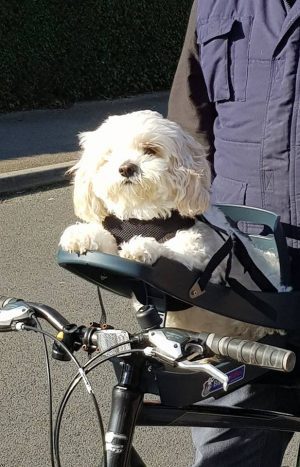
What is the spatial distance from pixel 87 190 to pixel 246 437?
2.70 feet

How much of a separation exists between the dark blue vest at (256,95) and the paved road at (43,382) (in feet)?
6.01

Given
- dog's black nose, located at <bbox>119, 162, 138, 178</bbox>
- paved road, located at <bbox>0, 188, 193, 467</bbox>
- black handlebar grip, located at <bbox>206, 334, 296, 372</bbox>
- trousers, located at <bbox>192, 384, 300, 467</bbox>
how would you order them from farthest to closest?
paved road, located at <bbox>0, 188, 193, 467</bbox>
trousers, located at <bbox>192, 384, 300, 467</bbox>
dog's black nose, located at <bbox>119, 162, 138, 178</bbox>
black handlebar grip, located at <bbox>206, 334, 296, 372</bbox>

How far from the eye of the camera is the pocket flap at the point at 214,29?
87.1 inches

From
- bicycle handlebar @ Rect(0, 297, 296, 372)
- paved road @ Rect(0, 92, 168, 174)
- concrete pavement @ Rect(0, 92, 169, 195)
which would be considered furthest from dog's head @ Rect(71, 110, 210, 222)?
paved road @ Rect(0, 92, 168, 174)

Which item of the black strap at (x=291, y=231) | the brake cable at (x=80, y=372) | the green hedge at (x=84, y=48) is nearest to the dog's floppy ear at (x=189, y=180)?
the black strap at (x=291, y=231)

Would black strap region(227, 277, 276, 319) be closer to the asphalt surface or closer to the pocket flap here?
the pocket flap

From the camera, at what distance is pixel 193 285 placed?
1739 mm

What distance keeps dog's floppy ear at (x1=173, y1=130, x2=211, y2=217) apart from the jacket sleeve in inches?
10.2

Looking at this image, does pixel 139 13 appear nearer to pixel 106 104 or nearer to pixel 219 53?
pixel 106 104

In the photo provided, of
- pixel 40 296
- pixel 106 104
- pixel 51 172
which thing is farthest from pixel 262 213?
pixel 106 104

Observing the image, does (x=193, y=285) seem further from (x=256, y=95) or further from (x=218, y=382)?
(x=256, y=95)

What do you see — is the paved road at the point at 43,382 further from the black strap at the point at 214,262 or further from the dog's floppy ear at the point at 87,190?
the black strap at the point at 214,262

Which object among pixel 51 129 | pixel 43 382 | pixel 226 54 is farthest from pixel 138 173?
pixel 51 129

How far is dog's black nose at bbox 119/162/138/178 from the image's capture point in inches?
80.1
